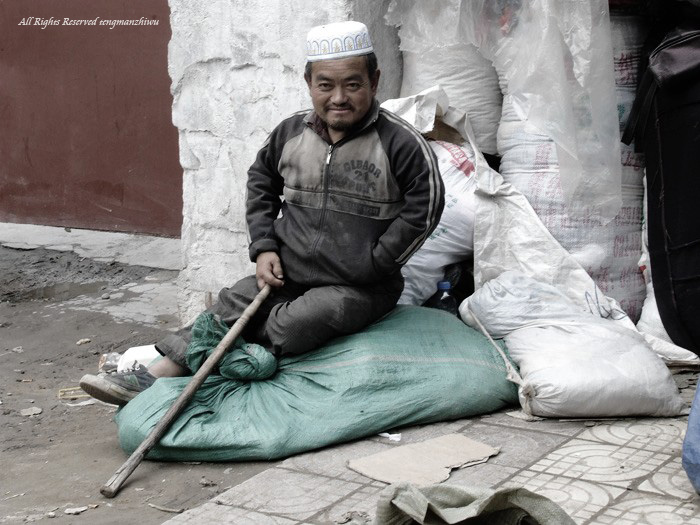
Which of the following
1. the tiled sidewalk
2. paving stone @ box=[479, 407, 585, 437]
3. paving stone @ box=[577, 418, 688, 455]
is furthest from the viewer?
paving stone @ box=[479, 407, 585, 437]

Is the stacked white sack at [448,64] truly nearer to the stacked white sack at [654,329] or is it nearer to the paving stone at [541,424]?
the stacked white sack at [654,329]

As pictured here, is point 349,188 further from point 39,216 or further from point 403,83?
point 39,216

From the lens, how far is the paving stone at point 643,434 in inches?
131

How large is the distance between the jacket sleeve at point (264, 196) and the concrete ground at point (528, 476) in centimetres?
89

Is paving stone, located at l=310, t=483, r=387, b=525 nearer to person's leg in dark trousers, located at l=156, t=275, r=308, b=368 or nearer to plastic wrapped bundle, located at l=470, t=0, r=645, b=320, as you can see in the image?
person's leg in dark trousers, located at l=156, t=275, r=308, b=368

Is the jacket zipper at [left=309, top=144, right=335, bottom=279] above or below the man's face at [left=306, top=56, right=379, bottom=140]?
below

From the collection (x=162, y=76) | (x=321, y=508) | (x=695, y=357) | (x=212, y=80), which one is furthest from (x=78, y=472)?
(x=162, y=76)

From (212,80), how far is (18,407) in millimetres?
1620

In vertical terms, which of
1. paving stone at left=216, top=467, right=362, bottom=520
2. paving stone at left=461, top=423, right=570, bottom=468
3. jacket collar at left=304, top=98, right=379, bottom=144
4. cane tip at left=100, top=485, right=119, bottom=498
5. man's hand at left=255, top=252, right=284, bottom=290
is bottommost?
cane tip at left=100, top=485, right=119, bottom=498

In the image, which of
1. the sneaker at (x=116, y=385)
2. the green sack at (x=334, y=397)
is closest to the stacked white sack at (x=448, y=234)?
the green sack at (x=334, y=397)

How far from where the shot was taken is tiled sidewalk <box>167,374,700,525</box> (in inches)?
113

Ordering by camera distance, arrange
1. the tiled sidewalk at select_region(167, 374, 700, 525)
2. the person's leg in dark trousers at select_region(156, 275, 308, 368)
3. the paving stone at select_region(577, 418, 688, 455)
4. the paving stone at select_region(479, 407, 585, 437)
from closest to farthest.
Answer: the tiled sidewalk at select_region(167, 374, 700, 525)
the paving stone at select_region(577, 418, 688, 455)
the paving stone at select_region(479, 407, 585, 437)
the person's leg in dark trousers at select_region(156, 275, 308, 368)

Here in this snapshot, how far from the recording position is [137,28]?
Answer: 6.16m

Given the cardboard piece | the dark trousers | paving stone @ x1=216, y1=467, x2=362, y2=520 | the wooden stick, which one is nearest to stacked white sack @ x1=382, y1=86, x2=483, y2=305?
the dark trousers
